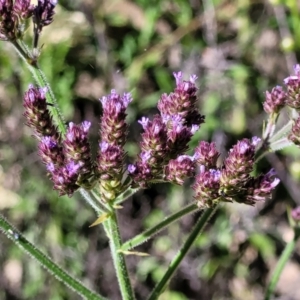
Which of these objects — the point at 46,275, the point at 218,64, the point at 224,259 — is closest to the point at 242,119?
Result: the point at 218,64

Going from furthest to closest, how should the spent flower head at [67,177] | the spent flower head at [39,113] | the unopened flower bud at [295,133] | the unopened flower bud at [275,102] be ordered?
the unopened flower bud at [275,102]
the unopened flower bud at [295,133]
the spent flower head at [39,113]
the spent flower head at [67,177]

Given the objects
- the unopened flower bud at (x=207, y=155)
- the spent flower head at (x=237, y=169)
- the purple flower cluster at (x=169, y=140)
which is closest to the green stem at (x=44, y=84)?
the purple flower cluster at (x=169, y=140)

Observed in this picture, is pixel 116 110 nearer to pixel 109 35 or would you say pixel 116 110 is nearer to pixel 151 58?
pixel 151 58

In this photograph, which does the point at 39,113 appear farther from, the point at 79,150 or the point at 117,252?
the point at 117,252

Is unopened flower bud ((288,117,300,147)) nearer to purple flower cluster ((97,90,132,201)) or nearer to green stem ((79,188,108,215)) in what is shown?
purple flower cluster ((97,90,132,201))

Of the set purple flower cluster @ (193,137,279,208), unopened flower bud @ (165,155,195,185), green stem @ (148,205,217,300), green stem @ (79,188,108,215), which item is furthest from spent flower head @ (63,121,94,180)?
green stem @ (148,205,217,300)

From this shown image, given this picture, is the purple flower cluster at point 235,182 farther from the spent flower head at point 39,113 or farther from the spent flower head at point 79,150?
the spent flower head at point 39,113

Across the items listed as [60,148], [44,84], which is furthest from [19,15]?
[60,148]
